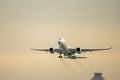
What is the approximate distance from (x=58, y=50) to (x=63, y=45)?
148 centimetres

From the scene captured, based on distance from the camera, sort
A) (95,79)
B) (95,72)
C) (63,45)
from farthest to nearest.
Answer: (95,79) < (95,72) < (63,45)

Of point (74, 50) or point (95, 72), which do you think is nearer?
point (74, 50)

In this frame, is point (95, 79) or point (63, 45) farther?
point (95, 79)

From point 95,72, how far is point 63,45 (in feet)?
41.6

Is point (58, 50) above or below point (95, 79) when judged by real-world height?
above

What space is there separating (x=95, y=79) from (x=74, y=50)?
28.0 m

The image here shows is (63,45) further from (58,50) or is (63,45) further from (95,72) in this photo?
(95,72)

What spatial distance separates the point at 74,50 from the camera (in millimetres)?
27781

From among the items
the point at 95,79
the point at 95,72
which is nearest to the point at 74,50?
the point at 95,72

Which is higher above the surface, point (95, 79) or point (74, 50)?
point (74, 50)

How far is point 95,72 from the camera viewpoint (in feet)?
125

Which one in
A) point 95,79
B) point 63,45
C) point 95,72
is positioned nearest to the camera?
point 63,45

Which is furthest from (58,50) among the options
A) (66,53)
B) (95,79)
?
(95,79)

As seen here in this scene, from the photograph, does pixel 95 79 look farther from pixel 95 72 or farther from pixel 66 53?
pixel 66 53
